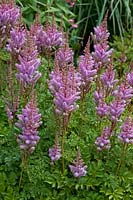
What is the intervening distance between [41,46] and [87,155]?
2.64 feet

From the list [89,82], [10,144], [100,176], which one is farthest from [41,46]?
[100,176]

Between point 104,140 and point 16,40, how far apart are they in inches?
32.9

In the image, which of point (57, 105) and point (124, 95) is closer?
point (57, 105)

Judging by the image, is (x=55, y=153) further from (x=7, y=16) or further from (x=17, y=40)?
(x=7, y=16)

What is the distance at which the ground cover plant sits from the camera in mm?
2676

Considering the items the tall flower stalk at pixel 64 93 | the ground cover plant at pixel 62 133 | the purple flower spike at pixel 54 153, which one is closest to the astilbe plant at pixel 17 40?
the ground cover plant at pixel 62 133

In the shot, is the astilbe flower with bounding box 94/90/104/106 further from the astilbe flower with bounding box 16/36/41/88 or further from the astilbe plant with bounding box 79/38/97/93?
the astilbe flower with bounding box 16/36/41/88

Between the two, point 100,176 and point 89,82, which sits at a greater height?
point 89,82

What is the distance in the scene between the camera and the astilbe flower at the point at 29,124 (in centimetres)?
250

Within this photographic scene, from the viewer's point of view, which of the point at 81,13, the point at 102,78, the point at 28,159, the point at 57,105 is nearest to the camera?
the point at 57,105

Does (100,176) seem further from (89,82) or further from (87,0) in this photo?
(87,0)

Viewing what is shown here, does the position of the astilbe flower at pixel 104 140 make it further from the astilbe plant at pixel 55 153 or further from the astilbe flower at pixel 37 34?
the astilbe flower at pixel 37 34

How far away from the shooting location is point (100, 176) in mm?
2840

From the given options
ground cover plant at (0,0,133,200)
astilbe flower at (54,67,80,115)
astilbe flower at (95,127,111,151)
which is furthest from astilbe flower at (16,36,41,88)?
astilbe flower at (95,127,111,151)
